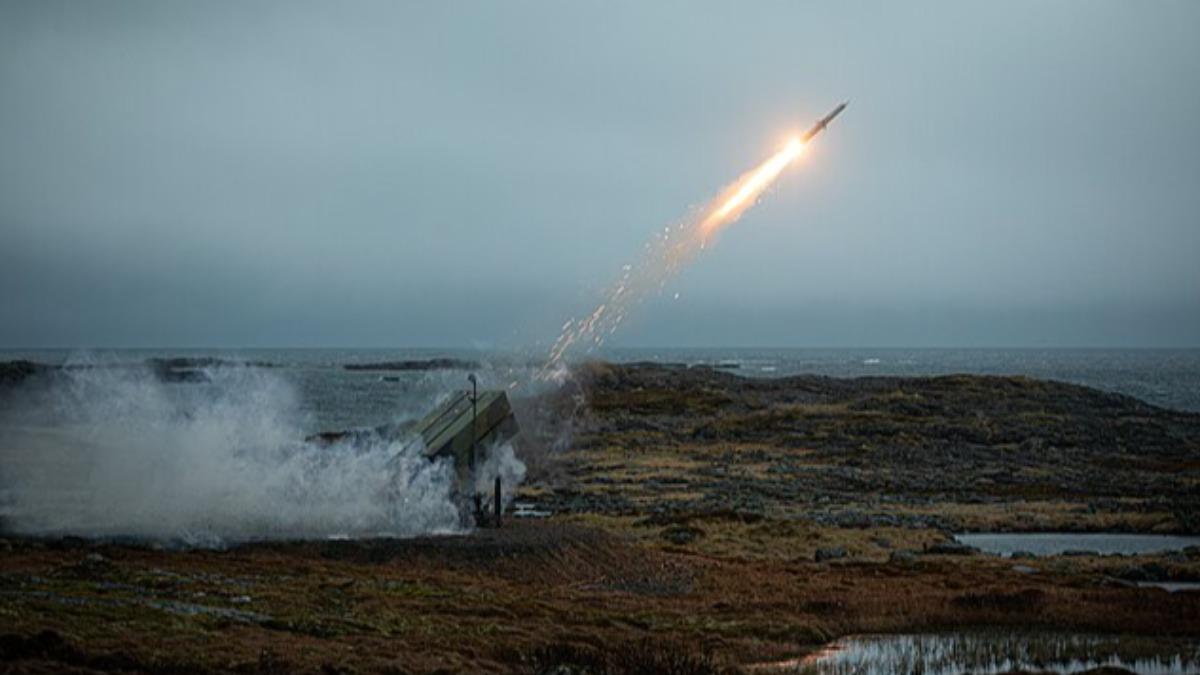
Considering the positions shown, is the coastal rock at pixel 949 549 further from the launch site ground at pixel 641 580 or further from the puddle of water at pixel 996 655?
the puddle of water at pixel 996 655

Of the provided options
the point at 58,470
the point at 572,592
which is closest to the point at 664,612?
the point at 572,592

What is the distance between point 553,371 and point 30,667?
27.9 meters

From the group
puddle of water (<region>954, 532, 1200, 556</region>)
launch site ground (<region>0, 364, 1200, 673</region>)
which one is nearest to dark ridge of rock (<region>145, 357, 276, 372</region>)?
launch site ground (<region>0, 364, 1200, 673</region>)

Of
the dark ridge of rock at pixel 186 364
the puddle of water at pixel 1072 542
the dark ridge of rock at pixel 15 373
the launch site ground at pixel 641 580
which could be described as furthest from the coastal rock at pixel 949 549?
the dark ridge of rock at pixel 15 373

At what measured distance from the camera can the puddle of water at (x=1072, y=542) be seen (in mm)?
32500

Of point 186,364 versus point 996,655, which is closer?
point 996,655

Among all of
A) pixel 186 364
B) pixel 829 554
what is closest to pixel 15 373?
pixel 829 554

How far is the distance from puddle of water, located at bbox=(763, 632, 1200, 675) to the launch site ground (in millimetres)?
511

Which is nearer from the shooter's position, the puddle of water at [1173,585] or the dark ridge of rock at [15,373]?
the puddle of water at [1173,585]

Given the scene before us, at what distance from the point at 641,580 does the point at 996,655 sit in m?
8.99

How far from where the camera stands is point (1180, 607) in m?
21.9

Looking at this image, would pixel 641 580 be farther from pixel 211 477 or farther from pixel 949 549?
pixel 211 477

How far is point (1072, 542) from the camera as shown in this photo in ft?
113

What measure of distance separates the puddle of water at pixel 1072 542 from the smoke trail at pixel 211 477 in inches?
605
